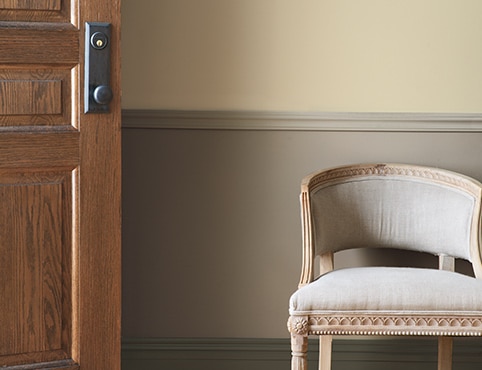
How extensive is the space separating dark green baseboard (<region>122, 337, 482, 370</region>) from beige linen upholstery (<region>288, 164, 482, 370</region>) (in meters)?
0.27

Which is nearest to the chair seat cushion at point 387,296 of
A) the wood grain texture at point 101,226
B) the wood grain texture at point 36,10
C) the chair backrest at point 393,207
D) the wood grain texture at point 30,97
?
the chair backrest at point 393,207

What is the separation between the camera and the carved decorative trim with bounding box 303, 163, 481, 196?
2758 mm

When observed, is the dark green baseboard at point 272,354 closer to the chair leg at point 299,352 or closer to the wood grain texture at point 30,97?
the chair leg at point 299,352

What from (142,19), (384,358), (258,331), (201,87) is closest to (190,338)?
(258,331)

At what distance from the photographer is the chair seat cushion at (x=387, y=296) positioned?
2.36 meters

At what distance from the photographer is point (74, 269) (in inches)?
95.6

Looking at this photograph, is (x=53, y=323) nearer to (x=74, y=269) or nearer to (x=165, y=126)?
(x=74, y=269)

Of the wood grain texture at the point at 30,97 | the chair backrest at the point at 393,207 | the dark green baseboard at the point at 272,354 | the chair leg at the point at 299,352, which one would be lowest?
the dark green baseboard at the point at 272,354

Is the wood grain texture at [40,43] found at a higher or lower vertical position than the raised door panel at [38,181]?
higher

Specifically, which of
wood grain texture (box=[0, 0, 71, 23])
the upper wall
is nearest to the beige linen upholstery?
the upper wall

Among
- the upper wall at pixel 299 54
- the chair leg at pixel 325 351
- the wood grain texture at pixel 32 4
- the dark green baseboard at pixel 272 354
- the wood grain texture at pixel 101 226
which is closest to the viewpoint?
the wood grain texture at pixel 32 4

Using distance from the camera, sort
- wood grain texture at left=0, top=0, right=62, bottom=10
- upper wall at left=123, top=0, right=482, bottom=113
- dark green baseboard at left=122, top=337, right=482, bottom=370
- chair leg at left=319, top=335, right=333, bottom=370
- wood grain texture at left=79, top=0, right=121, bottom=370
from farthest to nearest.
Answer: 1. dark green baseboard at left=122, top=337, right=482, bottom=370
2. upper wall at left=123, top=0, right=482, bottom=113
3. chair leg at left=319, top=335, right=333, bottom=370
4. wood grain texture at left=79, top=0, right=121, bottom=370
5. wood grain texture at left=0, top=0, right=62, bottom=10

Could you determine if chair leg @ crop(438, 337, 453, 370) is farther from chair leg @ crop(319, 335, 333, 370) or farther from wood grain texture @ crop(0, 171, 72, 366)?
wood grain texture @ crop(0, 171, 72, 366)

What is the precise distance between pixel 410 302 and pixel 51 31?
126cm
